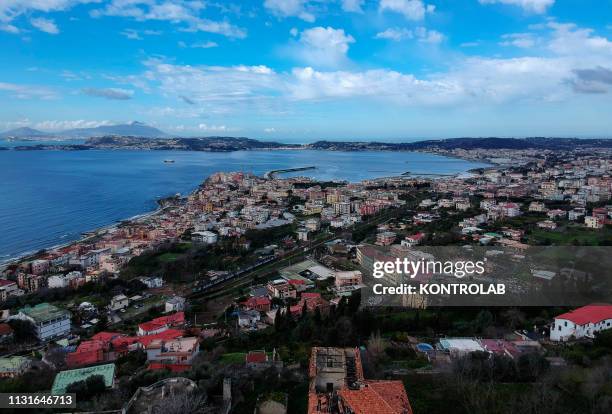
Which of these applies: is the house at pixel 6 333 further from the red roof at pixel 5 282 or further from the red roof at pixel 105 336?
the red roof at pixel 5 282

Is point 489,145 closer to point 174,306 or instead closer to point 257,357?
point 174,306

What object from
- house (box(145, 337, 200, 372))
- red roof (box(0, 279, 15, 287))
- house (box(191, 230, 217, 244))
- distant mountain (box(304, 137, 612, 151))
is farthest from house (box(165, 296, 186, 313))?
distant mountain (box(304, 137, 612, 151))

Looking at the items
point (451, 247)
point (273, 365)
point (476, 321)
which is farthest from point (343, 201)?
point (273, 365)

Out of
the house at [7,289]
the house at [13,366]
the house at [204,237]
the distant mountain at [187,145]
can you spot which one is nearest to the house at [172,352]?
the house at [13,366]

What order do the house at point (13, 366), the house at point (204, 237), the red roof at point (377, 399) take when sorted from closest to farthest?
the red roof at point (377, 399)
the house at point (13, 366)
the house at point (204, 237)

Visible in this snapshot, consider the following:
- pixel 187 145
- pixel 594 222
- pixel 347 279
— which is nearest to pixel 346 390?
pixel 347 279
